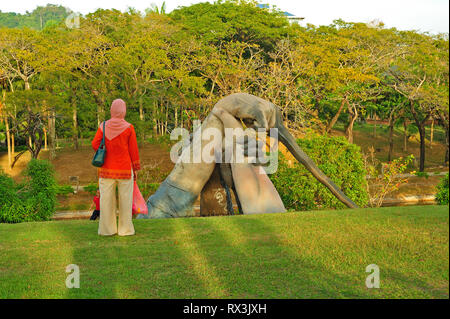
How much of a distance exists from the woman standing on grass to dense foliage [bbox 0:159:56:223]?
8351 millimetres

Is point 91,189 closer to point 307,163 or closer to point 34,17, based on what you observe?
point 307,163

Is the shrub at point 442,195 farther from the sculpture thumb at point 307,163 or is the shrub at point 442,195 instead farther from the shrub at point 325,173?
the sculpture thumb at point 307,163

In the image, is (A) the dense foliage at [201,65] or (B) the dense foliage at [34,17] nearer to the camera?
(A) the dense foliage at [201,65]

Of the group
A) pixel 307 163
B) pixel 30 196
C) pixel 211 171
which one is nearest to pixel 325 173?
pixel 307 163

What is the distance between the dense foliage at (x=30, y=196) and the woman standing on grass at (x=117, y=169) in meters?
8.35

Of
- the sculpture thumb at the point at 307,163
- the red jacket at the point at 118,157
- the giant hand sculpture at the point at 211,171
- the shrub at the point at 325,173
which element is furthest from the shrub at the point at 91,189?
the red jacket at the point at 118,157

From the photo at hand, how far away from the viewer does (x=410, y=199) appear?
79.5 feet

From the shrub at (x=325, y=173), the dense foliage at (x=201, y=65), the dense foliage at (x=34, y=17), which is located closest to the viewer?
the shrub at (x=325, y=173)

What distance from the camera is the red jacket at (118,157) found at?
675 centimetres

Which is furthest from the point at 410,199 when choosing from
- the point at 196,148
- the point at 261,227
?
the point at 261,227

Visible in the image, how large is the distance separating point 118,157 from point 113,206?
28.2 inches
